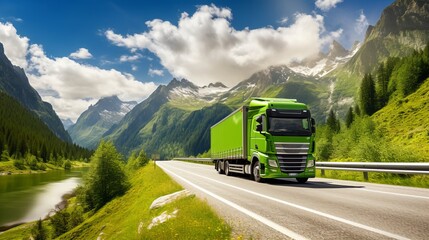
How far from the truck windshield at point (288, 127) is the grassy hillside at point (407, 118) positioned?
64.4 m

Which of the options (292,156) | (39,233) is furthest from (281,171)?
(39,233)

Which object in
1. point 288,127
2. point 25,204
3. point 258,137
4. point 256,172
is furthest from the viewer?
point 25,204

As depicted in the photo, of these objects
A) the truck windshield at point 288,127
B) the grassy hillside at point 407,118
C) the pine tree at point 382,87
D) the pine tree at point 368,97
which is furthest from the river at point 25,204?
the pine tree at point 382,87

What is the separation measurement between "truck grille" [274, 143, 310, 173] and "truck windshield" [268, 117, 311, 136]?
0.66 metres

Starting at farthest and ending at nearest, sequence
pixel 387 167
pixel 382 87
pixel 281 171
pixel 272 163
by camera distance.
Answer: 1. pixel 382 87
2. pixel 272 163
3. pixel 281 171
4. pixel 387 167

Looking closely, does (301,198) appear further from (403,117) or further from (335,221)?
(403,117)

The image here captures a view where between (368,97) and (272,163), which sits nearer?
(272,163)

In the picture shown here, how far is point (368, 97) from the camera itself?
412 ft

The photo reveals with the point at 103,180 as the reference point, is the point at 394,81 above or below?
above

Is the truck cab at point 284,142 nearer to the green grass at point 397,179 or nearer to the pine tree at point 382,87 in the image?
the green grass at point 397,179

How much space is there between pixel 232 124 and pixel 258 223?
60.4ft

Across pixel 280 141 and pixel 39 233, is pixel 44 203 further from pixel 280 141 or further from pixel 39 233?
pixel 280 141

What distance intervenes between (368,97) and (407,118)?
30.6 meters

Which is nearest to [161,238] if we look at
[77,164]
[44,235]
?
[44,235]
